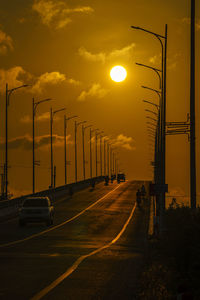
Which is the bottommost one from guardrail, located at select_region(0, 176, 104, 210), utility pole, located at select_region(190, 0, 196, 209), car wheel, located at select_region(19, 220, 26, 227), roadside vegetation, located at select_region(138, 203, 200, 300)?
car wheel, located at select_region(19, 220, 26, 227)

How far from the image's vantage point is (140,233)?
38906 mm

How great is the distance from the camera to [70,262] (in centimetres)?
2184

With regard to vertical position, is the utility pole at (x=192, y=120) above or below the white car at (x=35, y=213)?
above

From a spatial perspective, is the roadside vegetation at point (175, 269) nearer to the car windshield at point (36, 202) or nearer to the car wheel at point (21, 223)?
the car wheel at point (21, 223)

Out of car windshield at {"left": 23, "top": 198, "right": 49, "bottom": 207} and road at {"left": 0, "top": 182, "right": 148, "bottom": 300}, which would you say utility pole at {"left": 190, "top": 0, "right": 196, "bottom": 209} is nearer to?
road at {"left": 0, "top": 182, "right": 148, "bottom": 300}

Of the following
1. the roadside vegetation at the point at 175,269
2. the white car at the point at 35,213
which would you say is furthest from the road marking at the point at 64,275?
the white car at the point at 35,213

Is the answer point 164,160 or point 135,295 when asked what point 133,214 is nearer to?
point 164,160

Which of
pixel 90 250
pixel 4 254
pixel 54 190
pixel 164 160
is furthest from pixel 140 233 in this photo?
pixel 54 190

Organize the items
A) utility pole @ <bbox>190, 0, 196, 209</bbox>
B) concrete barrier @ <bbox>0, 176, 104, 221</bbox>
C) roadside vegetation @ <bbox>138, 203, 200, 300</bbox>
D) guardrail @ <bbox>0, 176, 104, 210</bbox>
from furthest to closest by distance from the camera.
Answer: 1. guardrail @ <bbox>0, 176, 104, 210</bbox>
2. concrete barrier @ <bbox>0, 176, 104, 221</bbox>
3. utility pole @ <bbox>190, 0, 196, 209</bbox>
4. roadside vegetation @ <bbox>138, 203, 200, 300</bbox>

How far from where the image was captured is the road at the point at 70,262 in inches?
613

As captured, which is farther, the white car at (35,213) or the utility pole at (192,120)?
the white car at (35,213)

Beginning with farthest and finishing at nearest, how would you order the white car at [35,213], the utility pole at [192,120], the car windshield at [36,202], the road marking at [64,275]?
the car windshield at [36,202] < the white car at [35,213] < the utility pole at [192,120] < the road marking at [64,275]

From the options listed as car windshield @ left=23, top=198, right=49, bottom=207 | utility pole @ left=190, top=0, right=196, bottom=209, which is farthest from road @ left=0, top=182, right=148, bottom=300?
utility pole @ left=190, top=0, right=196, bottom=209

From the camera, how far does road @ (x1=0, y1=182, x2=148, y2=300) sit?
1558 cm
